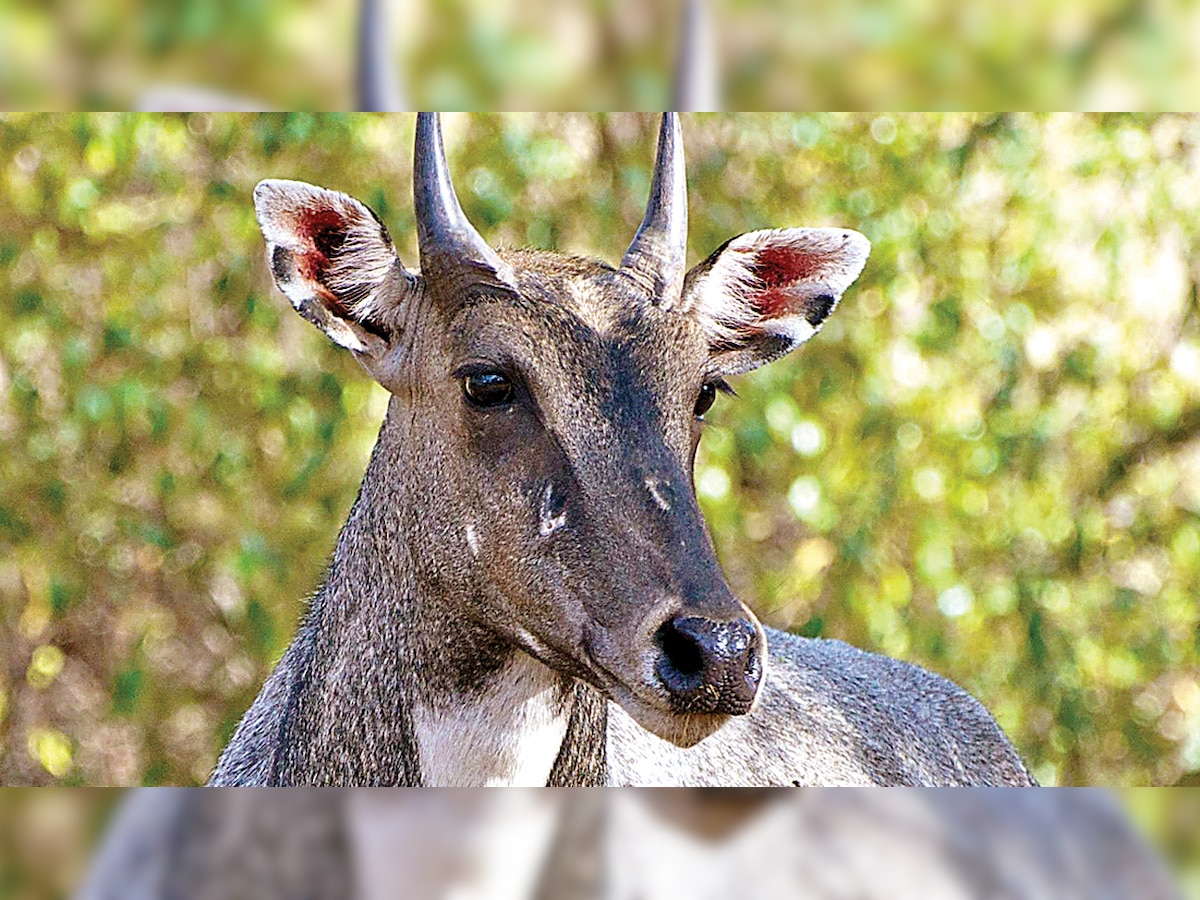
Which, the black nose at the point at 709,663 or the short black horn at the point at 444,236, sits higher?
the short black horn at the point at 444,236

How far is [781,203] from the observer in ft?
8.68

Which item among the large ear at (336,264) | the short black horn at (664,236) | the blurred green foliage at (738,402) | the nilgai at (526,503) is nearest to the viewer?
the nilgai at (526,503)

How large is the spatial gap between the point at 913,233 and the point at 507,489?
96 centimetres

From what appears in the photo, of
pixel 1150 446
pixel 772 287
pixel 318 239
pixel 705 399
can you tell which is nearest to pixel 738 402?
pixel 772 287

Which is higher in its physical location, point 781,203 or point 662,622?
point 781,203

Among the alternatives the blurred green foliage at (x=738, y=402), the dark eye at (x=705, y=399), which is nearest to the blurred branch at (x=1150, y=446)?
the blurred green foliage at (x=738, y=402)

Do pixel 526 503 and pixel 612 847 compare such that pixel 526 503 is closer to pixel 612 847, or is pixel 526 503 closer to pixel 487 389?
pixel 487 389

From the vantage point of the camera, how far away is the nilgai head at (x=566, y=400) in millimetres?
1925

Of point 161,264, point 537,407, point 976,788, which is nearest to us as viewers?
point 537,407

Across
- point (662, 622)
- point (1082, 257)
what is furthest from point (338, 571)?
point (1082, 257)

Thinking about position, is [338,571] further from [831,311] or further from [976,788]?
[976,788]
